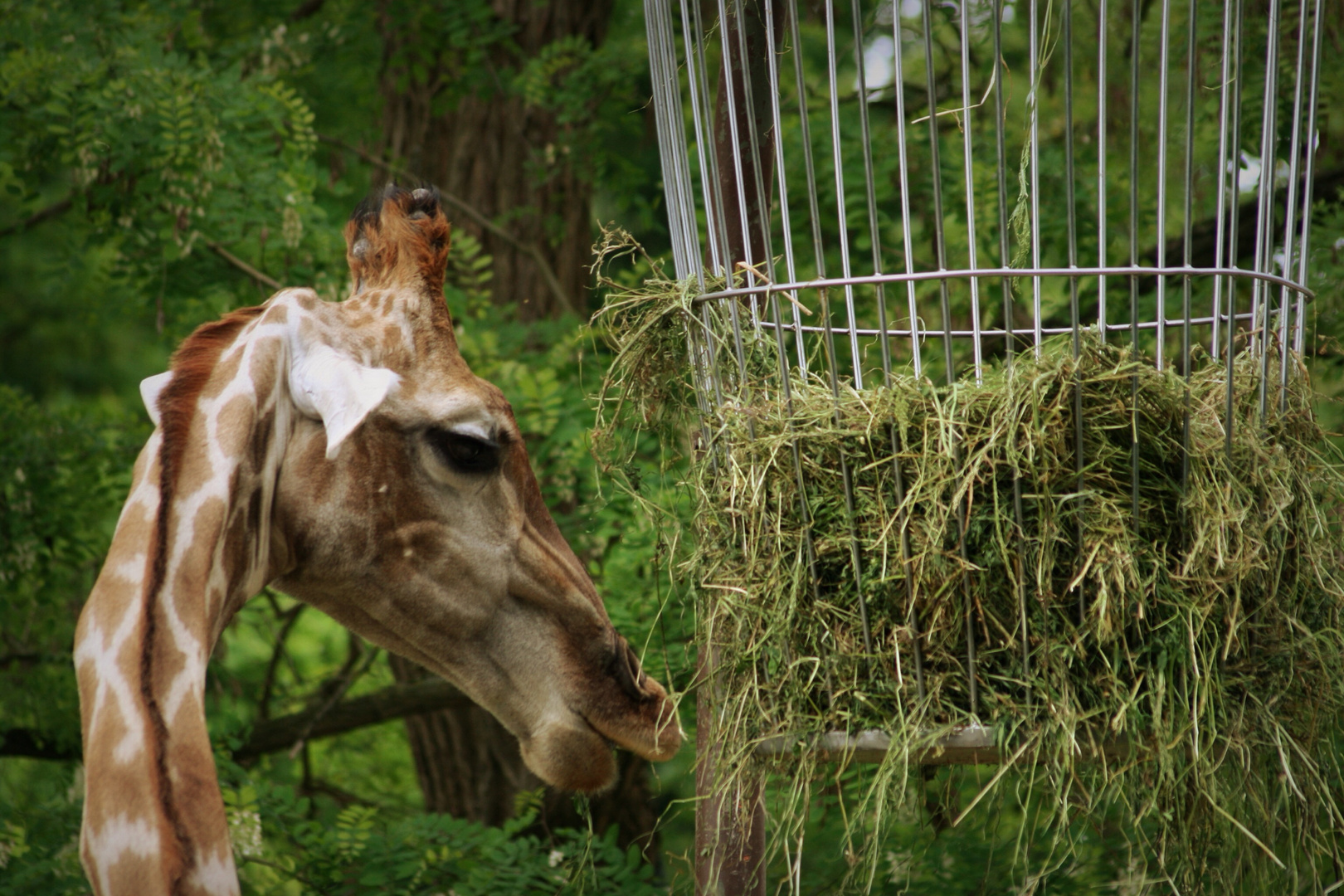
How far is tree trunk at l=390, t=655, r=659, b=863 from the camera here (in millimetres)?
5152

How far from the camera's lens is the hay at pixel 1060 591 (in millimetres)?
1716

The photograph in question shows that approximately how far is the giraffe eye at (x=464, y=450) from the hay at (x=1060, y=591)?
54 centimetres

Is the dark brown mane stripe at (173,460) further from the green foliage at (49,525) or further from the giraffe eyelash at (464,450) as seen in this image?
the green foliage at (49,525)

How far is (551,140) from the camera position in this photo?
5.84 metres

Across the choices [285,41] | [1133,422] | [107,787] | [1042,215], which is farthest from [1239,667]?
[285,41]

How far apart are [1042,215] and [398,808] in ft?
13.5

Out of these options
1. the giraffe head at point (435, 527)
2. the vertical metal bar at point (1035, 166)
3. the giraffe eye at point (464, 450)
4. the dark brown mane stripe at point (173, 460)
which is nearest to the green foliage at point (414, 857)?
the giraffe head at point (435, 527)

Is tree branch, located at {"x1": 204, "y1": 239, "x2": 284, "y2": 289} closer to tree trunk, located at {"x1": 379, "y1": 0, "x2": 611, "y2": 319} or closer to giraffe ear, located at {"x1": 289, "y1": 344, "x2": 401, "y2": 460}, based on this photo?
tree trunk, located at {"x1": 379, "y1": 0, "x2": 611, "y2": 319}

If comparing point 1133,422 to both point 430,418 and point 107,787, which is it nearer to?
point 430,418

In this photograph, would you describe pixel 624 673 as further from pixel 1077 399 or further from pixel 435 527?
pixel 1077 399

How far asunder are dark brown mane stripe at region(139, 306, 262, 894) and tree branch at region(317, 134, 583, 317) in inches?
118

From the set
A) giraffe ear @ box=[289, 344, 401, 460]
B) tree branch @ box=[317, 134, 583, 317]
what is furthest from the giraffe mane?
tree branch @ box=[317, 134, 583, 317]

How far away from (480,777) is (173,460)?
3.74 meters

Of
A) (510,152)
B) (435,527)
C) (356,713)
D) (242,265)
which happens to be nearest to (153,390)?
(435,527)
